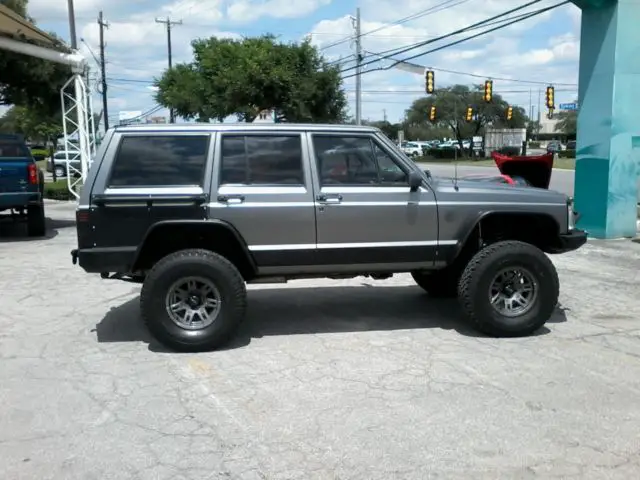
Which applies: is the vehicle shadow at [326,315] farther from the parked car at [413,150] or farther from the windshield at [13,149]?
the parked car at [413,150]

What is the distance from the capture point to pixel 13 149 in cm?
1285

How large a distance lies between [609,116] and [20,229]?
12.3 meters

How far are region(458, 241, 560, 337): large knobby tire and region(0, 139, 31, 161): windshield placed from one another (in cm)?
1002

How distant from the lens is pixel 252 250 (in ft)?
19.0

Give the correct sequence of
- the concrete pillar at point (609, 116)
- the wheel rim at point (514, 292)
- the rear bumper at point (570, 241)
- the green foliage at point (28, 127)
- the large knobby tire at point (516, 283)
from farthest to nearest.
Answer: the green foliage at point (28, 127) < the concrete pillar at point (609, 116) < the rear bumper at point (570, 241) < the wheel rim at point (514, 292) < the large knobby tire at point (516, 283)

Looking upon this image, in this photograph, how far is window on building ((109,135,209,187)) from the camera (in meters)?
5.71

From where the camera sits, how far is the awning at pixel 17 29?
44.9ft

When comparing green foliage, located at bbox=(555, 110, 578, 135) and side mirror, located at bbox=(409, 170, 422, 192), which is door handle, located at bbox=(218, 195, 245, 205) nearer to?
side mirror, located at bbox=(409, 170, 422, 192)

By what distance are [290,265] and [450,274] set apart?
2.11 meters

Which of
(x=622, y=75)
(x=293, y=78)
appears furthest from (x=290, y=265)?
(x=293, y=78)

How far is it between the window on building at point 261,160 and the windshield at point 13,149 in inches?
337

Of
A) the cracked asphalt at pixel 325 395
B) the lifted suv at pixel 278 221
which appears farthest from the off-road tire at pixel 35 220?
the lifted suv at pixel 278 221

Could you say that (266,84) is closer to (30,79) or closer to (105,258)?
(30,79)

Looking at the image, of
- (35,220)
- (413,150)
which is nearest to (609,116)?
(35,220)
